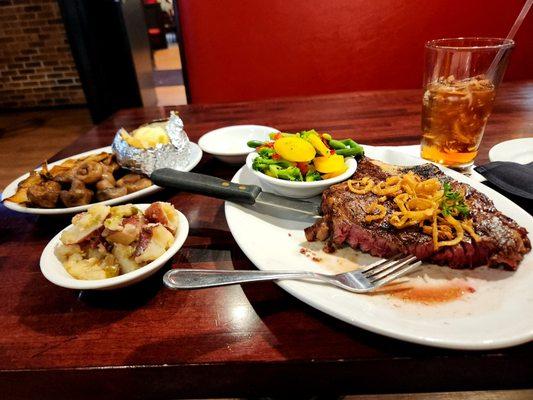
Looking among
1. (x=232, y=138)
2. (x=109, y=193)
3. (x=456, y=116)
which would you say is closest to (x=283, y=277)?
(x=109, y=193)

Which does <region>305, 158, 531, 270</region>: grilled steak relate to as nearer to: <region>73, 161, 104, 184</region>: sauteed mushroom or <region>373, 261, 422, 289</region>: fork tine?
<region>373, 261, 422, 289</region>: fork tine

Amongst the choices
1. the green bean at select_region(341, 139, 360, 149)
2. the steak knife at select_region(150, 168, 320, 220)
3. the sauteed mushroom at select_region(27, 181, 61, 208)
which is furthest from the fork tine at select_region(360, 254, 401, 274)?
the sauteed mushroom at select_region(27, 181, 61, 208)

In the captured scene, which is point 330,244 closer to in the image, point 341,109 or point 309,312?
point 309,312

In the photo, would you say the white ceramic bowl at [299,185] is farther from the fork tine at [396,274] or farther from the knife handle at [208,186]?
the fork tine at [396,274]

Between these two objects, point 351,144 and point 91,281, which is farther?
point 351,144

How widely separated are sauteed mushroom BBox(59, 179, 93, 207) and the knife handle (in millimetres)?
285

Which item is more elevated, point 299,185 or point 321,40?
point 321,40

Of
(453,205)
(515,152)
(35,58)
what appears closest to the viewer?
(453,205)

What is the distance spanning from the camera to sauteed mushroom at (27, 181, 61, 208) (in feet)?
4.41

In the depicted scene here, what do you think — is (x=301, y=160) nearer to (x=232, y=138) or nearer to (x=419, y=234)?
(x=419, y=234)

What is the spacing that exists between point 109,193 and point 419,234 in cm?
111

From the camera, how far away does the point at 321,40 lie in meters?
4.13

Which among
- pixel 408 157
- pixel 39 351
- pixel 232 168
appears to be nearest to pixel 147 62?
pixel 232 168

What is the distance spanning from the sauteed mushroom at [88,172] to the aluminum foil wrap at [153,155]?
12cm
